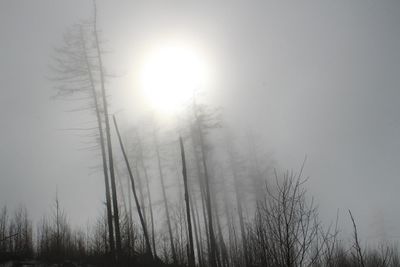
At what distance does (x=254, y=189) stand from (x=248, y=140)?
524cm

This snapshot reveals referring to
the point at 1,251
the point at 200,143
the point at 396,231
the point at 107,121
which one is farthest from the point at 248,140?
the point at 396,231

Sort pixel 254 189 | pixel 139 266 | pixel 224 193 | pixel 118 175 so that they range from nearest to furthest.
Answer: pixel 139 266, pixel 118 175, pixel 254 189, pixel 224 193

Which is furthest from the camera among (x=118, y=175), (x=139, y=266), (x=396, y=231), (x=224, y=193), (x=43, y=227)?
(x=396, y=231)

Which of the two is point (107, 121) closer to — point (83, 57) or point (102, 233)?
point (83, 57)

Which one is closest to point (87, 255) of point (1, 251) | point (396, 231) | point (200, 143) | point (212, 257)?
point (1, 251)

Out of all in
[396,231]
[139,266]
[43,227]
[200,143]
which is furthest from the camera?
[396,231]

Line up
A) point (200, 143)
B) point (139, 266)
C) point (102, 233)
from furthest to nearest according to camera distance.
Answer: point (200, 143) → point (102, 233) → point (139, 266)

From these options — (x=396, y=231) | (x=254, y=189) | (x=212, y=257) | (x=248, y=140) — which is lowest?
(x=396, y=231)

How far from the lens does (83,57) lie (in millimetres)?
16547

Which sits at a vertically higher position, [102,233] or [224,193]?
[224,193]

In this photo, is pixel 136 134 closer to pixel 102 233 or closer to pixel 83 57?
pixel 83 57

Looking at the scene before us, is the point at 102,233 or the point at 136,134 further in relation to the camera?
the point at 136,134

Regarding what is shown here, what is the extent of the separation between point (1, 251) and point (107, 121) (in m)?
7.67

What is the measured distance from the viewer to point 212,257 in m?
14.1
